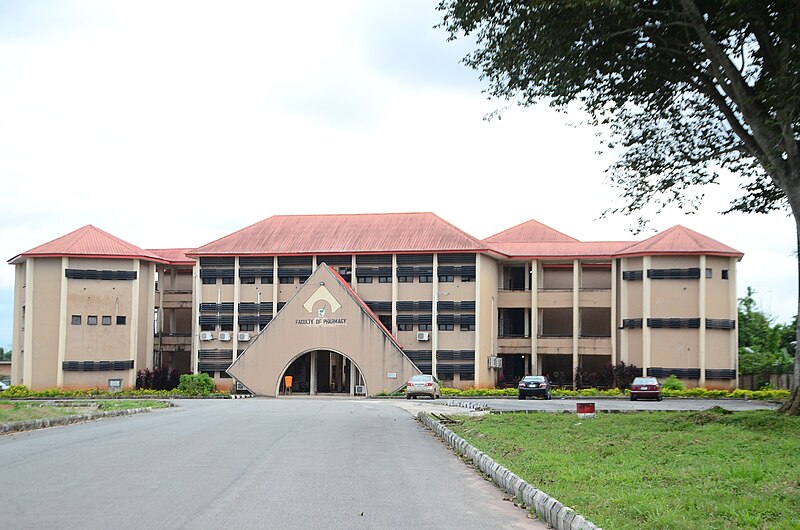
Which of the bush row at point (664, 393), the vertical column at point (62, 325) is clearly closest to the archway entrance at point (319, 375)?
the bush row at point (664, 393)

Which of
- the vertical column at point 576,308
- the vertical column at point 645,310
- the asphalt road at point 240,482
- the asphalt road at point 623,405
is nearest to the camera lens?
the asphalt road at point 240,482

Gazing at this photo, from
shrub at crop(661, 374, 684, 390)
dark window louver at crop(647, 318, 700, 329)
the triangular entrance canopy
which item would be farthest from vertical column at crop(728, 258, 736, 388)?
the triangular entrance canopy

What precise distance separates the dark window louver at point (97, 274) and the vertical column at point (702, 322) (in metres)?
34.2

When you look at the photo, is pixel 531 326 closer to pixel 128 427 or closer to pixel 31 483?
pixel 128 427

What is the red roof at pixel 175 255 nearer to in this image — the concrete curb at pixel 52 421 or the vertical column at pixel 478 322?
the vertical column at pixel 478 322

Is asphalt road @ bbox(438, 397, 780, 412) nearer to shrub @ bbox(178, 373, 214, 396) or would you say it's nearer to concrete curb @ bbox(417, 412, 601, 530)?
shrub @ bbox(178, 373, 214, 396)

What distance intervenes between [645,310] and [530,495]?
4351 centimetres

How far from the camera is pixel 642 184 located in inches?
971

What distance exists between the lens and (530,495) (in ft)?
36.4

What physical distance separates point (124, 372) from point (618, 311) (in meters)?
30.7

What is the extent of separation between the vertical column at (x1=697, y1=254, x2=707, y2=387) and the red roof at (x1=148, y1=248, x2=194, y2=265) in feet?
107

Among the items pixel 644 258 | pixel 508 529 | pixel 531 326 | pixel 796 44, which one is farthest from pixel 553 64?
pixel 531 326

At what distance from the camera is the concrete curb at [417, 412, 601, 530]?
363 inches

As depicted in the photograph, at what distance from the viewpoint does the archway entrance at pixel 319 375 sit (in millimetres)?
55188
